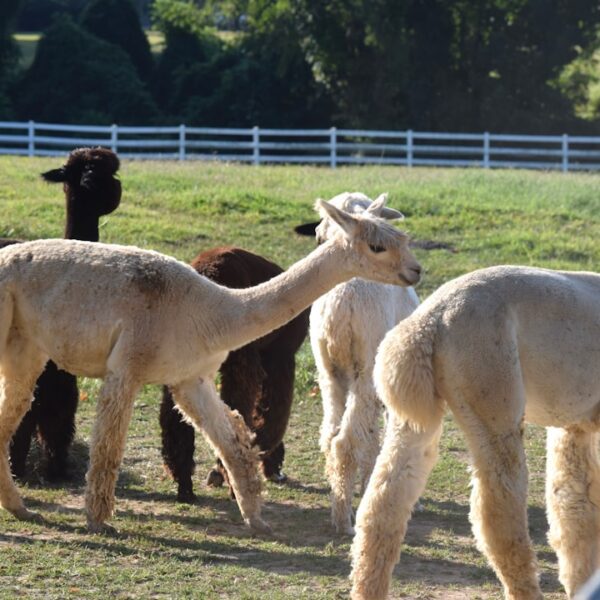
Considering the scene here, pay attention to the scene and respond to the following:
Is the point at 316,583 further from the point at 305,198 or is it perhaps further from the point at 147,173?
the point at 147,173

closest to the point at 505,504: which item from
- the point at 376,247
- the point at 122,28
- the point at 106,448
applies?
the point at 376,247

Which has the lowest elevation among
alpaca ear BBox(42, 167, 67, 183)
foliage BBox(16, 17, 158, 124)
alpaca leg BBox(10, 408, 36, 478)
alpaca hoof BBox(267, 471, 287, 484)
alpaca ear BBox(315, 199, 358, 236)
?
alpaca hoof BBox(267, 471, 287, 484)

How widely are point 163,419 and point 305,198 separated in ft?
37.4

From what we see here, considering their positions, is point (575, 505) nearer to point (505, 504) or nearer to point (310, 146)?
point (505, 504)

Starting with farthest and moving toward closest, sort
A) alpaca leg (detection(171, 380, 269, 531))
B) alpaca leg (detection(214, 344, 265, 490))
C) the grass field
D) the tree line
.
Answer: the tree line, alpaca leg (detection(214, 344, 265, 490)), alpaca leg (detection(171, 380, 269, 531)), the grass field

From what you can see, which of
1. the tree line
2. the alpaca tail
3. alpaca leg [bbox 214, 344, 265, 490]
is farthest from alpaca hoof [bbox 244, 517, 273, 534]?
the tree line

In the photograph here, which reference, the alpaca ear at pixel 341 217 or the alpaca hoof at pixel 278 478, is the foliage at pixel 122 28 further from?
the alpaca ear at pixel 341 217

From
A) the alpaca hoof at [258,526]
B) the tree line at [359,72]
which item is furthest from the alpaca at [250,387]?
the tree line at [359,72]

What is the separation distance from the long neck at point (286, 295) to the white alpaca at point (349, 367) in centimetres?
41

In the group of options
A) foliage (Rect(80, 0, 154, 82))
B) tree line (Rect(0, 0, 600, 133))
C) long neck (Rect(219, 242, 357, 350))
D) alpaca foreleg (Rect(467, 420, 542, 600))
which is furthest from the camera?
foliage (Rect(80, 0, 154, 82))

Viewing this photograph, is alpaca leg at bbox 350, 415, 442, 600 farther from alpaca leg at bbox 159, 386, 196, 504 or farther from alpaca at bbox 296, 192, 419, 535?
alpaca leg at bbox 159, 386, 196, 504

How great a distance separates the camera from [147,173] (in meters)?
21.5

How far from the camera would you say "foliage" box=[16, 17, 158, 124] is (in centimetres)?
3638

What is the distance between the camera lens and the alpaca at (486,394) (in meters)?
5.89
